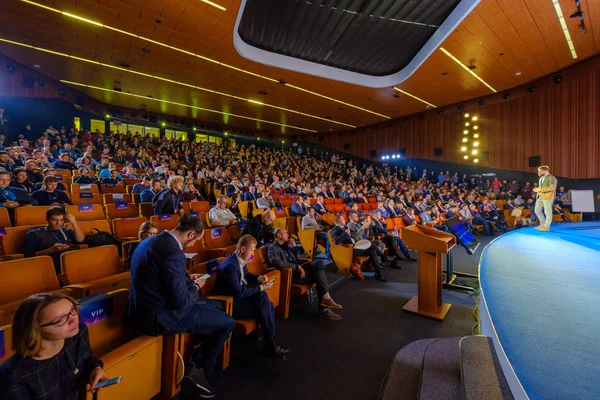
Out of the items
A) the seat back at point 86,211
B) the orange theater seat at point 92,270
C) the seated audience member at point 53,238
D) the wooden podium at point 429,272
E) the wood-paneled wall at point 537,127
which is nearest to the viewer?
the orange theater seat at point 92,270

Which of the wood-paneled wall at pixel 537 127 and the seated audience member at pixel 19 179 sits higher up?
the wood-paneled wall at pixel 537 127

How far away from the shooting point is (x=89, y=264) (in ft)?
7.01

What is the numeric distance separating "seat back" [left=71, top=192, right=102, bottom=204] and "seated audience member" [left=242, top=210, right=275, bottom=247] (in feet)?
8.04

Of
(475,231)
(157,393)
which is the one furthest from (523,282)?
(475,231)

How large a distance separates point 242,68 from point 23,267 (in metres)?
6.79

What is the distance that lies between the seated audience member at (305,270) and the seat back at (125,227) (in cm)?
179

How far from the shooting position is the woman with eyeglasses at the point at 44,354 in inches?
36.7

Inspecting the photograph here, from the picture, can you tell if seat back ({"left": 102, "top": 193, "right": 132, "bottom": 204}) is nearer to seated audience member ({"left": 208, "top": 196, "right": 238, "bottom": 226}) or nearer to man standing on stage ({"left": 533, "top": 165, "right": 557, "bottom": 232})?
seated audience member ({"left": 208, "top": 196, "right": 238, "bottom": 226})

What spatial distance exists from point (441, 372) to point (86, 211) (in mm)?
4064

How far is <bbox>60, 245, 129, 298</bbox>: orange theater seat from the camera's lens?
1.87 m

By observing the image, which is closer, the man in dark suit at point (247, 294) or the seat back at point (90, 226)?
the man in dark suit at point (247, 294)

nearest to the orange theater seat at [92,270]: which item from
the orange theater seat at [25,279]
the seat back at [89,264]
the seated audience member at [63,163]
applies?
the seat back at [89,264]

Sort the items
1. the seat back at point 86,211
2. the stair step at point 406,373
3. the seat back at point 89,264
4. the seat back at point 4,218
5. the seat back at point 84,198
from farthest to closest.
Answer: the seat back at point 84,198 < the seat back at point 86,211 < the seat back at point 4,218 < the seat back at point 89,264 < the stair step at point 406,373

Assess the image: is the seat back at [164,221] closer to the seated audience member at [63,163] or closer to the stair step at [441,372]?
the stair step at [441,372]
